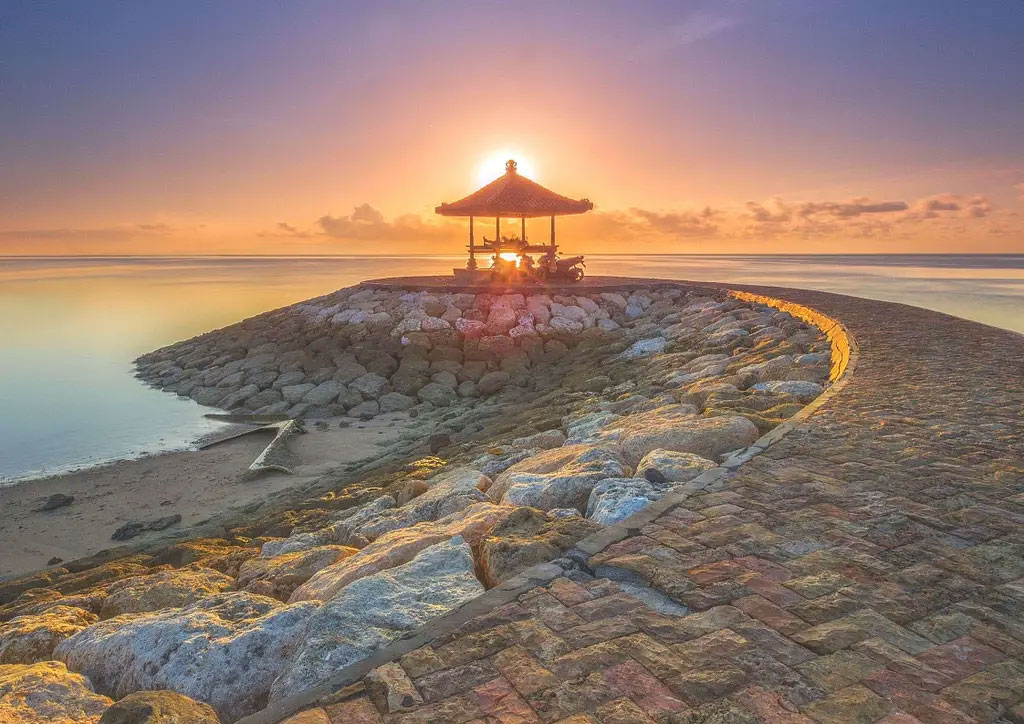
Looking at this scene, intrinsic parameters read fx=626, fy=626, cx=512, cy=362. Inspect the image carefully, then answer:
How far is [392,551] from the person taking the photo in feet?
10.8

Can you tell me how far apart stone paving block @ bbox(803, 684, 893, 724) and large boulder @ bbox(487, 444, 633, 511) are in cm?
194

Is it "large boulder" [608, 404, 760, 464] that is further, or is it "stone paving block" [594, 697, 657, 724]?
"large boulder" [608, 404, 760, 464]

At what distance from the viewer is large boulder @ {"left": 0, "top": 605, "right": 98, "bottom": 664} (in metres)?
2.95

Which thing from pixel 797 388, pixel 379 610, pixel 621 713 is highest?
pixel 797 388

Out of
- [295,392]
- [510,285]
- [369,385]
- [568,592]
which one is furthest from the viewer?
[510,285]

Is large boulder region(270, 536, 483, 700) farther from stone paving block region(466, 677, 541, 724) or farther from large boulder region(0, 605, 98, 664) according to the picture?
large boulder region(0, 605, 98, 664)

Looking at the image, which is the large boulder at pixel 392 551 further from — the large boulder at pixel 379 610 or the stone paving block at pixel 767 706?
the stone paving block at pixel 767 706

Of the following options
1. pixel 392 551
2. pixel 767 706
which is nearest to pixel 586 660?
pixel 767 706

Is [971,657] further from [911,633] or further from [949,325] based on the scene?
[949,325]

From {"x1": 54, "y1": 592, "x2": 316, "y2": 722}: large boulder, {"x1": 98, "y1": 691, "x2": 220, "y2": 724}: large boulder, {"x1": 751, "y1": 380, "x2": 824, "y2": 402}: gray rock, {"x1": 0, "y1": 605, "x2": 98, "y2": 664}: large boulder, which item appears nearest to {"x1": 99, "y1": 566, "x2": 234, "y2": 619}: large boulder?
{"x1": 0, "y1": 605, "x2": 98, "y2": 664}: large boulder

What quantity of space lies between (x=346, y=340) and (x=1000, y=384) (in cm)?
1102

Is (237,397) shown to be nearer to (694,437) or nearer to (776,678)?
(694,437)

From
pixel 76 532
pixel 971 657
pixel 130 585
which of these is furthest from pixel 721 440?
pixel 76 532

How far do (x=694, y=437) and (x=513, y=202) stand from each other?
37.3ft
